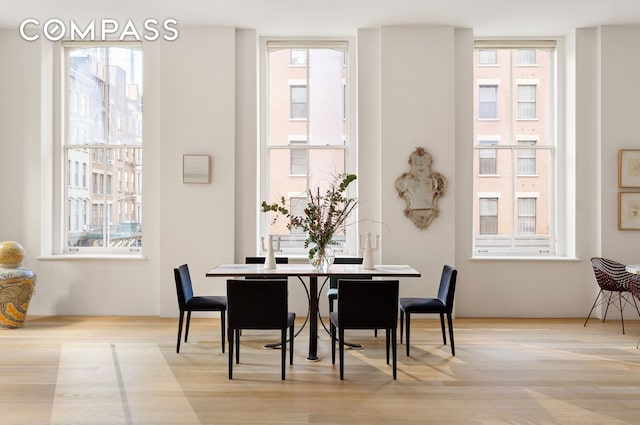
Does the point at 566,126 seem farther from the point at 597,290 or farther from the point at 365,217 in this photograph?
the point at 365,217

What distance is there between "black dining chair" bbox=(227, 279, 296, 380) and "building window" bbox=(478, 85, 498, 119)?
3.84 metres

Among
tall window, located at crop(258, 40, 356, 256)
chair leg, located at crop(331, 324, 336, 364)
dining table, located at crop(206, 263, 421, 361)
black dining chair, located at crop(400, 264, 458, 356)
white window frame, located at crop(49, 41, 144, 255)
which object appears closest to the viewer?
chair leg, located at crop(331, 324, 336, 364)

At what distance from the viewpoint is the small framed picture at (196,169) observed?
6.21 metres

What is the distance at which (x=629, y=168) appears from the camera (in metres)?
6.18

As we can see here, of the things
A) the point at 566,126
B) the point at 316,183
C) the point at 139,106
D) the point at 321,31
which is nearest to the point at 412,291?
the point at 316,183

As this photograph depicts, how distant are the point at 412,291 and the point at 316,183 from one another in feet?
5.61

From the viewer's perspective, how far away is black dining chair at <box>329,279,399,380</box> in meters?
4.00

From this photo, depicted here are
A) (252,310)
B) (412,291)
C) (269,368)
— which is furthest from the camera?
(412,291)

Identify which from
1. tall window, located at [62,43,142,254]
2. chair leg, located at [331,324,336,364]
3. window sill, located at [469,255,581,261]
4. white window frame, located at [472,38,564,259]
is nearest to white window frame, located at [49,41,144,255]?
tall window, located at [62,43,142,254]

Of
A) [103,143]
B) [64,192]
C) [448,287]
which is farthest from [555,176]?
[64,192]

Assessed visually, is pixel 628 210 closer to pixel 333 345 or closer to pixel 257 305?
pixel 333 345

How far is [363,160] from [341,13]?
1.65 m

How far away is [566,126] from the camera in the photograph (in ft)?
21.3

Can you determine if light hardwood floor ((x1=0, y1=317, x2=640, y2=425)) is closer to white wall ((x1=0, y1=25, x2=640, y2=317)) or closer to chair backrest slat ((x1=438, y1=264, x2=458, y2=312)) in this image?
chair backrest slat ((x1=438, y1=264, x2=458, y2=312))
